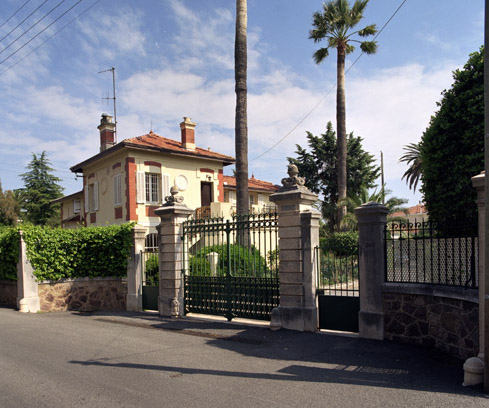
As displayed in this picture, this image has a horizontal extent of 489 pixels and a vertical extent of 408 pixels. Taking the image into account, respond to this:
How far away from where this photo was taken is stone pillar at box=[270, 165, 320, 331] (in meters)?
9.02

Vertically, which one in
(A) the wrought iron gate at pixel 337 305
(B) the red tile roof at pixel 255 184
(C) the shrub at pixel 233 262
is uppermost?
(B) the red tile roof at pixel 255 184

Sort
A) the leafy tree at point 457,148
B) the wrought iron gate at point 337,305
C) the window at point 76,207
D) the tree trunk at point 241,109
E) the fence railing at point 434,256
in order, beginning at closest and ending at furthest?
the fence railing at point 434,256, the wrought iron gate at point 337,305, the leafy tree at point 457,148, the tree trunk at point 241,109, the window at point 76,207

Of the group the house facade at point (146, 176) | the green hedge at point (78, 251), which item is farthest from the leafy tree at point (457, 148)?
the house facade at point (146, 176)

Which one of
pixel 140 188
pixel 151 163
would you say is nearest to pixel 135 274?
pixel 140 188

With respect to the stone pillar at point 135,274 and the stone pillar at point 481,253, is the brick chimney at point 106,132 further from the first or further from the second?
the stone pillar at point 481,253

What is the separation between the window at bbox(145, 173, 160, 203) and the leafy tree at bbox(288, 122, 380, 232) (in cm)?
1382

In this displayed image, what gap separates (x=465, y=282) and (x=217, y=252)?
261 inches

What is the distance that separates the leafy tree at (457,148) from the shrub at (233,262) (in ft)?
15.9

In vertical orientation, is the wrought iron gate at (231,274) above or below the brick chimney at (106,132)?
below

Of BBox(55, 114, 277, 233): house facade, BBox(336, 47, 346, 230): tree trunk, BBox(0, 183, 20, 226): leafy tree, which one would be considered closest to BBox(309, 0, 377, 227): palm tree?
BBox(336, 47, 346, 230): tree trunk

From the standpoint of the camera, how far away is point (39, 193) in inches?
1816

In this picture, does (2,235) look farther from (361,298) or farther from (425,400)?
(425,400)

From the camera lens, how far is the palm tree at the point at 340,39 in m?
24.4

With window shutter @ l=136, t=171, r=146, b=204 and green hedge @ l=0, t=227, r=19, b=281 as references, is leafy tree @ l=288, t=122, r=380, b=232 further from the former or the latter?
green hedge @ l=0, t=227, r=19, b=281
